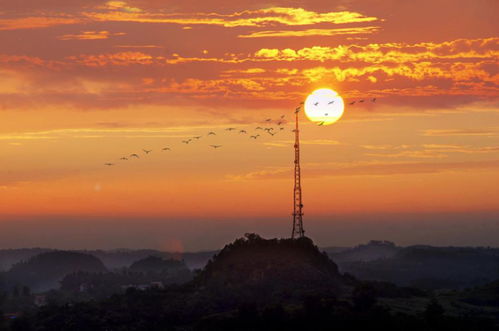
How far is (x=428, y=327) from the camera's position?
199125 mm

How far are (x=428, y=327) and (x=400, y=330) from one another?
6.68 meters

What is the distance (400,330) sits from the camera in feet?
653
